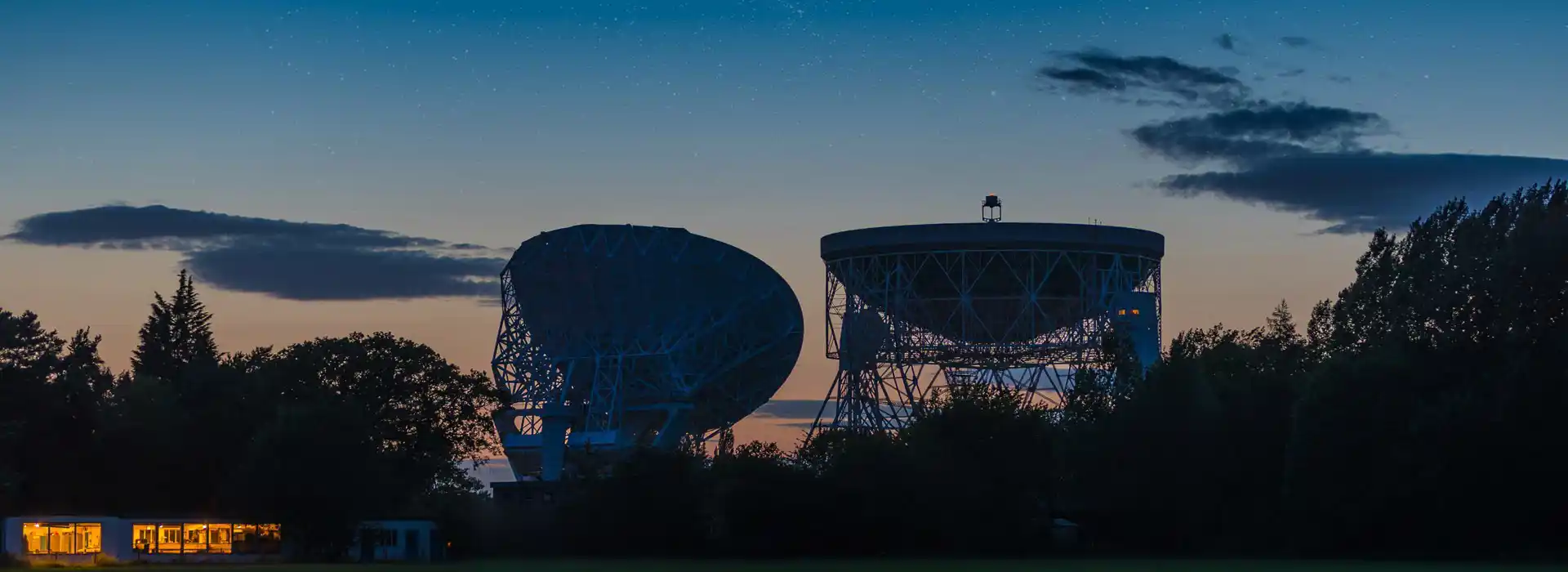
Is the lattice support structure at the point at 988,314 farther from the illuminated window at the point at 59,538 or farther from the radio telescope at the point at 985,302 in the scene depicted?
the illuminated window at the point at 59,538

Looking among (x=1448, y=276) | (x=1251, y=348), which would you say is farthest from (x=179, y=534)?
(x=1251, y=348)

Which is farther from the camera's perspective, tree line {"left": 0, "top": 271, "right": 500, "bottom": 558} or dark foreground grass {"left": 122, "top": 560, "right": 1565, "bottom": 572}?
tree line {"left": 0, "top": 271, "right": 500, "bottom": 558}

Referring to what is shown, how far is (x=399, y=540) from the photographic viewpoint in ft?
248

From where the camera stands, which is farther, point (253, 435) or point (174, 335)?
point (174, 335)

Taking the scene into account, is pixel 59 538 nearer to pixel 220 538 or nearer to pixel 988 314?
pixel 220 538

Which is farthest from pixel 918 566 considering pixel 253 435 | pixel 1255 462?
pixel 253 435

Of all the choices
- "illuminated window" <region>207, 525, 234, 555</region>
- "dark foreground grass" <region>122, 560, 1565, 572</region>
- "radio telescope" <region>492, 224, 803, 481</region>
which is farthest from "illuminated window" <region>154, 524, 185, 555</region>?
"radio telescope" <region>492, 224, 803, 481</region>

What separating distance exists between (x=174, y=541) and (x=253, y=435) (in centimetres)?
1563

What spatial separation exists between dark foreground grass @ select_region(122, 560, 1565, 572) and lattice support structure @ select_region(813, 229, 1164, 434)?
24016 mm

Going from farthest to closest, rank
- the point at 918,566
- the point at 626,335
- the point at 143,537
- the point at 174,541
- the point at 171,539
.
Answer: the point at 626,335, the point at 174,541, the point at 171,539, the point at 143,537, the point at 918,566

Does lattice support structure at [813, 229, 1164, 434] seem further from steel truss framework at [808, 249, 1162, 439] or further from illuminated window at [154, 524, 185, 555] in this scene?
illuminated window at [154, 524, 185, 555]

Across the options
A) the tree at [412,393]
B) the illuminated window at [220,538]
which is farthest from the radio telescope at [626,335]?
the illuminated window at [220,538]

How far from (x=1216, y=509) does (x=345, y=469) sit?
103ft

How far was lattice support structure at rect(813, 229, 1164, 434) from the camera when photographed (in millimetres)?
85812
